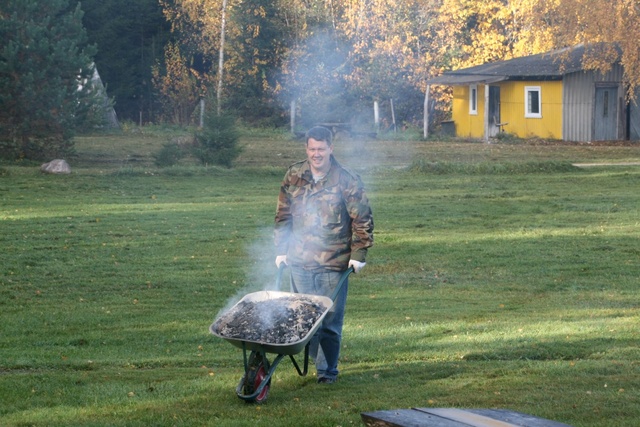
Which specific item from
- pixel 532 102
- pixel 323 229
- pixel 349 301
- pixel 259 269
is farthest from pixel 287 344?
pixel 532 102

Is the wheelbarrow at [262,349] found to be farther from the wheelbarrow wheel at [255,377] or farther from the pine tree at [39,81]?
the pine tree at [39,81]

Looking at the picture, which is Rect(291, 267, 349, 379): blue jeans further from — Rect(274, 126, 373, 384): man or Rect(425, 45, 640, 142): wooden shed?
Rect(425, 45, 640, 142): wooden shed

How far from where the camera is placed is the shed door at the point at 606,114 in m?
37.9

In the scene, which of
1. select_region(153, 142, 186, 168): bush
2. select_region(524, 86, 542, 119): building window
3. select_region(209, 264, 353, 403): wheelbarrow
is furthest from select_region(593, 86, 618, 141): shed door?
select_region(209, 264, 353, 403): wheelbarrow

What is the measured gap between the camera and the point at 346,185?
6586 millimetres

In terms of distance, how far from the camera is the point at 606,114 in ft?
125

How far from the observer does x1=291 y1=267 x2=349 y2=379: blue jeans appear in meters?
6.73

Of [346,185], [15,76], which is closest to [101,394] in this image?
[346,185]

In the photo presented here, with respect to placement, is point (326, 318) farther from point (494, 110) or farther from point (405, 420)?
point (494, 110)

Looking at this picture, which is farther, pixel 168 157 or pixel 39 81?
pixel 39 81

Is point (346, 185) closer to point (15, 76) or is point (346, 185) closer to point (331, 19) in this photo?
point (15, 76)

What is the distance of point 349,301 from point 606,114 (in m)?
29.8

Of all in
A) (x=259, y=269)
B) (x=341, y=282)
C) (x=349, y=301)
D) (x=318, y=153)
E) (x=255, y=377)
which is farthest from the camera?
(x=259, y=269)

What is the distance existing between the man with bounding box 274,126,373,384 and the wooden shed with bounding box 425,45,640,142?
30612 millimetres
